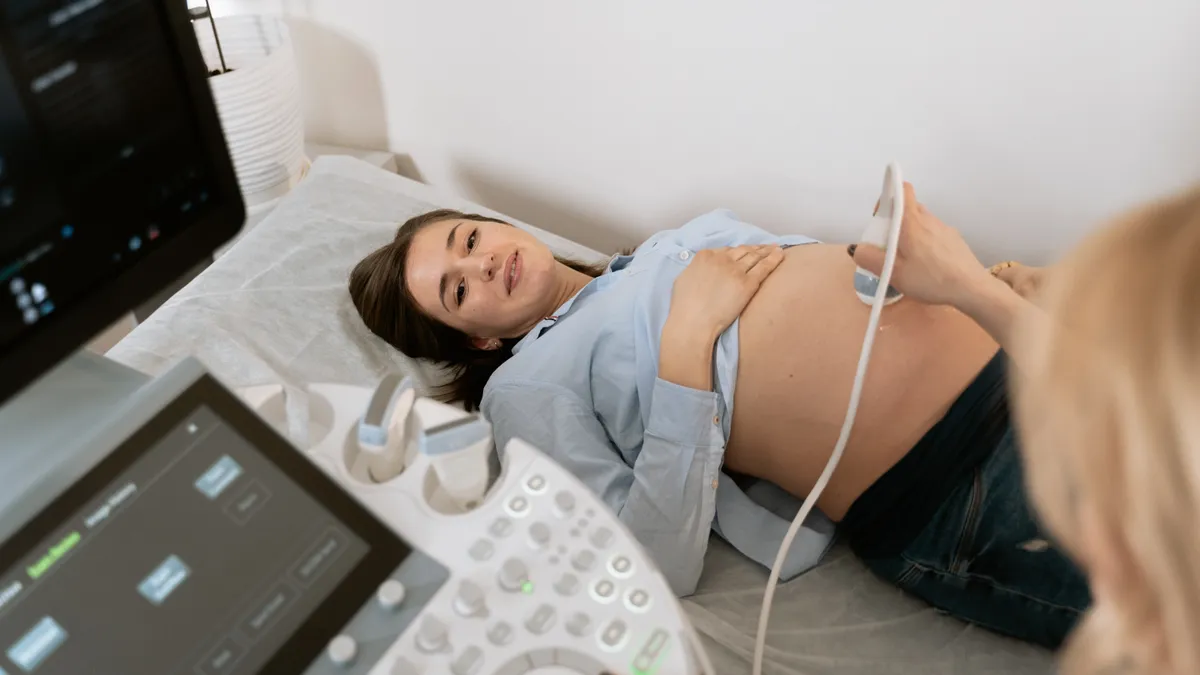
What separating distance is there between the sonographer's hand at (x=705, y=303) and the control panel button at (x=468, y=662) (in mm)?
569

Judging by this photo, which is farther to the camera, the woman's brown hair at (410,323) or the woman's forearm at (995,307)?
the woman's brown hair at (410,323)

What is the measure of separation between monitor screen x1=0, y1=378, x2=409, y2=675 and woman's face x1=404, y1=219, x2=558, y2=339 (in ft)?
2.31

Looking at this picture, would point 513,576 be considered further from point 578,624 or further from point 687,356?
point 687,356

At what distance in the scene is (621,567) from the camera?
1.71ft

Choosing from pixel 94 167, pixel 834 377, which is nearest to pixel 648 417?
pixel 834 377

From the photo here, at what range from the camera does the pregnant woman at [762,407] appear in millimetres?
936

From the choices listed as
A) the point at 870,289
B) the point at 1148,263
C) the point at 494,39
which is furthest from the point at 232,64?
the point at 1148,263

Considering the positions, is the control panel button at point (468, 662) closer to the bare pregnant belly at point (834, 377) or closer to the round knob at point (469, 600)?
the round knob at point (469, 600)

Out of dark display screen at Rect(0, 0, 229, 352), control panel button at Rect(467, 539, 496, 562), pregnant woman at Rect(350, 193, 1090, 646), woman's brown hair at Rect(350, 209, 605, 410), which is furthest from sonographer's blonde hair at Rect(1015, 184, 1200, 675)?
woman's brown hair at Rect(350, 209, 605, 410)

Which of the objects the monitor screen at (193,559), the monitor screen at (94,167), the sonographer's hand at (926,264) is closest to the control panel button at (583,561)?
the monitor screen at (193,559)

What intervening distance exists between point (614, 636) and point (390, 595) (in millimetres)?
138

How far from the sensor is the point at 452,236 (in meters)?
1.24

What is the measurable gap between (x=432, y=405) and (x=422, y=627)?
0.16 m

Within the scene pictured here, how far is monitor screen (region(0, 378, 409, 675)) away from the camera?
44 cm
